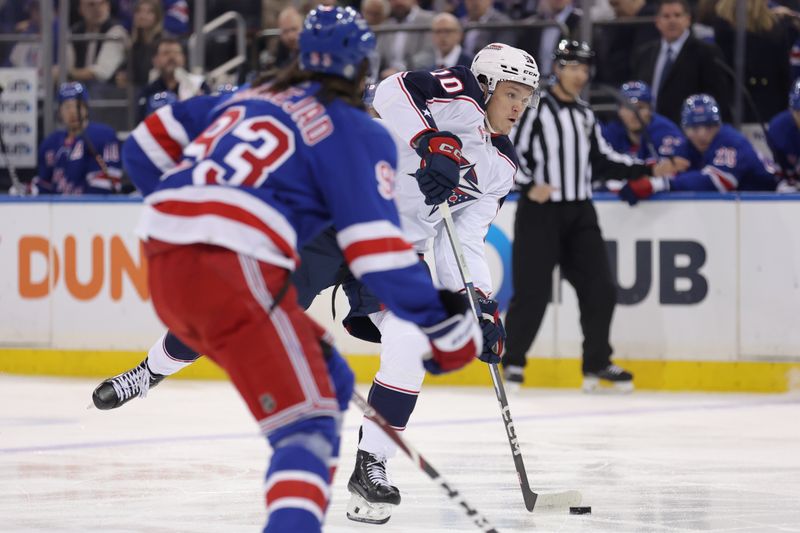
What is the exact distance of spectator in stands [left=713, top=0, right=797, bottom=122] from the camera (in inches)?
295

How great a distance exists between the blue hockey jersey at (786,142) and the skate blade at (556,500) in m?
3.77

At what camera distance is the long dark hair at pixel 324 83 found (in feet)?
8.74

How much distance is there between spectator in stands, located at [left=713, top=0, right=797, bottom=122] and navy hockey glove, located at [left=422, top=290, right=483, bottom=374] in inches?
205

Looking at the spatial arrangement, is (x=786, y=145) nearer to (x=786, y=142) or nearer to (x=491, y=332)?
(x=786, y=142)

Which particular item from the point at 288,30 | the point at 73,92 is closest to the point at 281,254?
the point at 288,30

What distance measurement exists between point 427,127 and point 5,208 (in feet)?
14.1

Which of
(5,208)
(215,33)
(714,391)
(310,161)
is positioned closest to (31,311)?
(5,208)

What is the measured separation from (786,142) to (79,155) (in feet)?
12.7

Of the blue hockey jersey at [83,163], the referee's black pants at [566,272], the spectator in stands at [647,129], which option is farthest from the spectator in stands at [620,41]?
the blue hockey jersey at [83,163]

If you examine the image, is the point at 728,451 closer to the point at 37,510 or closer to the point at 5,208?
the point at 37,510

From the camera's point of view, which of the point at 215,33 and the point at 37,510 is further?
the point at 215,33

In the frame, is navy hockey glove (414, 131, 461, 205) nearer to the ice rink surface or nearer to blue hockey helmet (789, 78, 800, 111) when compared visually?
the ice rink surface

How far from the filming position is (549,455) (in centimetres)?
502

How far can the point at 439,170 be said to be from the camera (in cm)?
359
